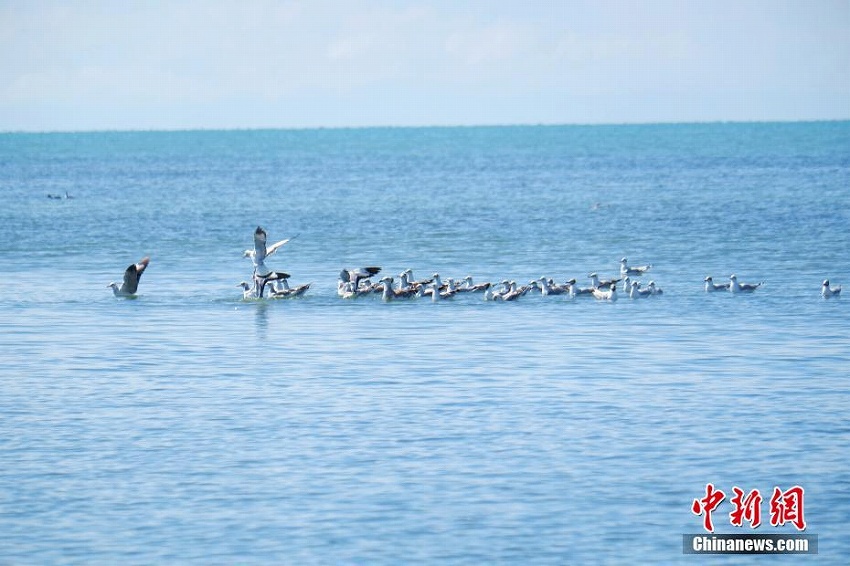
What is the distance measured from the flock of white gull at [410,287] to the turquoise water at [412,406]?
0.45 m

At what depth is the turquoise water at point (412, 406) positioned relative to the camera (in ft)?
59.8

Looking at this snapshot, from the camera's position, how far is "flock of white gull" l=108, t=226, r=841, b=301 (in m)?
38.4

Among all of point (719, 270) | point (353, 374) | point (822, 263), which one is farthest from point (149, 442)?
point (822, 263)

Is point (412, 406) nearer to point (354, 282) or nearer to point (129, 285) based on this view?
point (354, 282)

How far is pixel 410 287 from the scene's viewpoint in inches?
1531

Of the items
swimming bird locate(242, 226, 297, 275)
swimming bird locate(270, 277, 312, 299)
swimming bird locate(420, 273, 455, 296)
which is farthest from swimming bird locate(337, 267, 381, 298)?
swimming bird locate(242, 226, 297, 275)

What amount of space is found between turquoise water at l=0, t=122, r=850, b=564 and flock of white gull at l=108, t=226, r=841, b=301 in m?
0.45

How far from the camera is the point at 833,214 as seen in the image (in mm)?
68375

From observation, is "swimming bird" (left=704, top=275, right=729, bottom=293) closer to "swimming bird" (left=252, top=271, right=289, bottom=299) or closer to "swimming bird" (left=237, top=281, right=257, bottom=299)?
"swimming bird" (left=252, top=271, right=289, bottom=299)

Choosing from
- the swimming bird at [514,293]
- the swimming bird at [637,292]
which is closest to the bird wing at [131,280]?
the swimming bird at [514,293]

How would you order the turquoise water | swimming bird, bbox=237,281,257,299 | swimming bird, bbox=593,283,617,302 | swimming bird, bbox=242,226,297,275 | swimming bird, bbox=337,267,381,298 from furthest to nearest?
swimming bird, bbox=237,281,257,299 < swimming bird, bbox=337,267,381,298 < swimming bird, bbox=242,226,297,275 < swimming bird, bbox=593,283,617,302 < the turquoise water

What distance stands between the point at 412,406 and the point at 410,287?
568 inches

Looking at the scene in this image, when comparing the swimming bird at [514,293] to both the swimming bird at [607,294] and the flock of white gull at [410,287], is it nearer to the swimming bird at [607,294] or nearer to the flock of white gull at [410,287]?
the flock of white gull at [410,287]

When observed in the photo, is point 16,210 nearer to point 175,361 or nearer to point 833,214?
point 833,214
